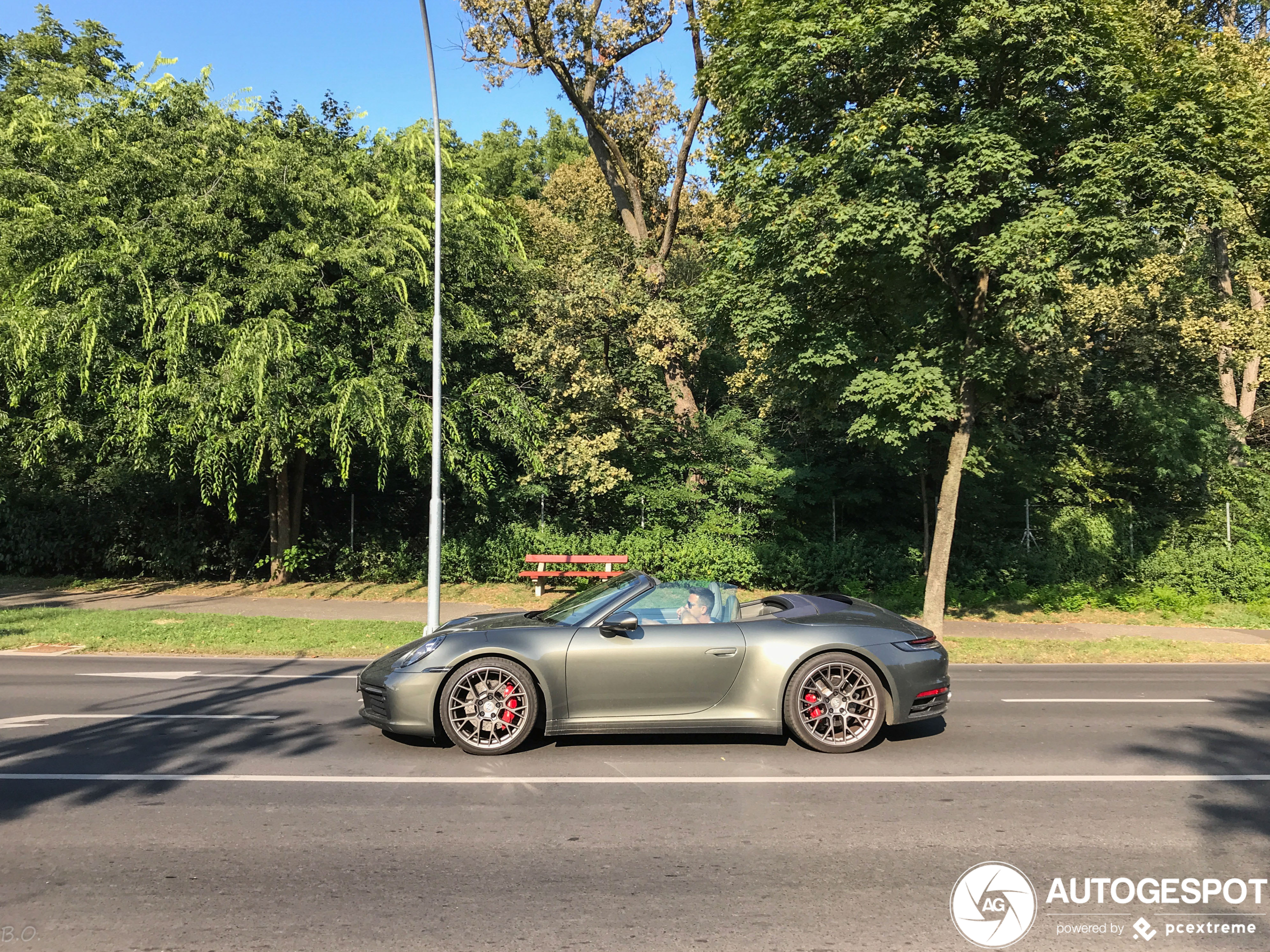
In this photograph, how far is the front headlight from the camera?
6355mm

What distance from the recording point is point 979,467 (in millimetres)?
16828

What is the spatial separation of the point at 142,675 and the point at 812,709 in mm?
8111

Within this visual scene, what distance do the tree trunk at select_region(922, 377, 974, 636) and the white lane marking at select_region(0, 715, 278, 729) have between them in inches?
391

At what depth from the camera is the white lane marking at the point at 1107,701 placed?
28.3ft

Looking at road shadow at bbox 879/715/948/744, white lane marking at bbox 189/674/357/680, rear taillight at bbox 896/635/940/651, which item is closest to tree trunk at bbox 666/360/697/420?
white lane marking at bbox 189/674/357/680

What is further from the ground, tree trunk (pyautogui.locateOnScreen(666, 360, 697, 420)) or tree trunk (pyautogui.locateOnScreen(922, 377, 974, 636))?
tree trunk (pyautogui.locateOnScreen(666, 360, 697, 420))

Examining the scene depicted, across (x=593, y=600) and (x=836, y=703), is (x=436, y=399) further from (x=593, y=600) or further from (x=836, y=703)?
(x=836, y=703)

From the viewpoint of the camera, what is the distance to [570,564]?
747 inches

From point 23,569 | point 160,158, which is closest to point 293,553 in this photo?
point 23,569

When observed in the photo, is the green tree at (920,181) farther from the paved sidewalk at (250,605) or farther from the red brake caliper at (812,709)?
the paved sidewalk at (250,605)

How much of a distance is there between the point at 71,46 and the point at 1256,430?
37595mm

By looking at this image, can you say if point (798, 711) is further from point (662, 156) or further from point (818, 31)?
point (662, 156)

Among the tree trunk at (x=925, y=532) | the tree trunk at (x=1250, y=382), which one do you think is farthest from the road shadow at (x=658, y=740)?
the tree trunk at (x=1250, y=382)

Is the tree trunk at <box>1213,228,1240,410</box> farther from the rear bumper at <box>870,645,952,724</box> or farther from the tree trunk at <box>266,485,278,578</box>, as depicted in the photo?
the tree trunk at <box>266,485,278,578</box>
